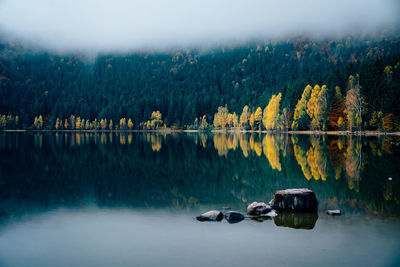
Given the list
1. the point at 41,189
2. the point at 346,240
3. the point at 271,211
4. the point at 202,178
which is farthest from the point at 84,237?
the point at 202,178

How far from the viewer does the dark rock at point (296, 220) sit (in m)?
14.6

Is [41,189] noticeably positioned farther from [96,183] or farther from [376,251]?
[376,251]

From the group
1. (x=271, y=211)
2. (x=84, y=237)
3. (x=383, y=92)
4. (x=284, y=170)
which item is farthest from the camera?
(x=383, y=92)

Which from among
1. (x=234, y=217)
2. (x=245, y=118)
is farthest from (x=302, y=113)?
(x=234, y=217)

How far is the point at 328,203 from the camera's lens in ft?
59.7

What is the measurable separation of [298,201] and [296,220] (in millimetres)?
1412

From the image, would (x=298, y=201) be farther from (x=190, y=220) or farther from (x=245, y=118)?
(x=245, y=118)

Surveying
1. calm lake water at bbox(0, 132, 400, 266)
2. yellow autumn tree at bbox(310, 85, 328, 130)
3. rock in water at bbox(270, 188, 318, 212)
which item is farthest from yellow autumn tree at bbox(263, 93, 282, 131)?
rock in water at bbox(270, 188, 318, 212)

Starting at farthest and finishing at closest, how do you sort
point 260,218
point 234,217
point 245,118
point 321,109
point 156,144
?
point 245,118 → point 321,109 → point 156,144 → point 260,218 → point 234,217

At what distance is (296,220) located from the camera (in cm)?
1534

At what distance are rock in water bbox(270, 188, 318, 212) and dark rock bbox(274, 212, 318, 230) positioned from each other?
0.33 m

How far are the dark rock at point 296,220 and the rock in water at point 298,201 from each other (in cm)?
33

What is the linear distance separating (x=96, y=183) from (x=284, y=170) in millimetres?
15748

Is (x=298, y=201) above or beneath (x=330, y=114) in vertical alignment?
beneath
